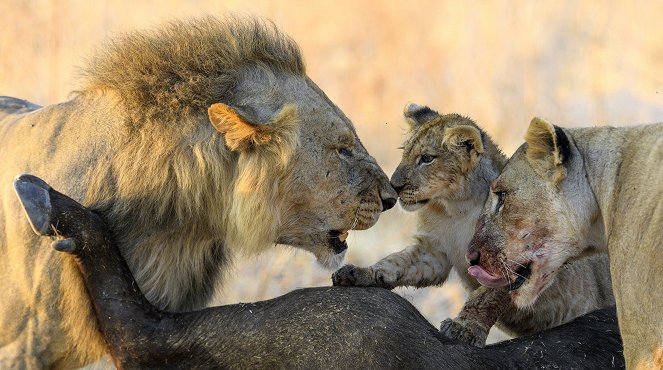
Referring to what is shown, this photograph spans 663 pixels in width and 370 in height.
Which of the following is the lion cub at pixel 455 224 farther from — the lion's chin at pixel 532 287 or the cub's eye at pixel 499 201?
the cub's eye at pixel 499 201

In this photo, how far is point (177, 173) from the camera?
429cm

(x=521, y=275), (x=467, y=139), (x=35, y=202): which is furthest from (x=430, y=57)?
(x=35, y=202)

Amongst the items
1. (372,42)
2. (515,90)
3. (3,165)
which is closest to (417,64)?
(372,42)

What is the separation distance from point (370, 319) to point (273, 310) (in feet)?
1.25

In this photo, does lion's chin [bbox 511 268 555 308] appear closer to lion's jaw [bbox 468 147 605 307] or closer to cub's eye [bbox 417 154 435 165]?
lion's jaw [bbox 468 147 605 307]

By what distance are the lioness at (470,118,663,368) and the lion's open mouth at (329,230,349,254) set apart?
54cm

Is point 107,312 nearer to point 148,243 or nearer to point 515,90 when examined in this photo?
point 148,243

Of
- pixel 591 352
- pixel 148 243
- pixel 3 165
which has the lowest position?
pixel 591 352

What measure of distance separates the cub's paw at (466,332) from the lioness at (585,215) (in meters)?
0.23

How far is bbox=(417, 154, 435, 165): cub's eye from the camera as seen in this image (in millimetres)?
4801

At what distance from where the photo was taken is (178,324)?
4156mm

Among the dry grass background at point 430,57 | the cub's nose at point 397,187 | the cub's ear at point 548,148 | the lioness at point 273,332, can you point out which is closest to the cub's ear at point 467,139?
the cub's nose at point 397,187

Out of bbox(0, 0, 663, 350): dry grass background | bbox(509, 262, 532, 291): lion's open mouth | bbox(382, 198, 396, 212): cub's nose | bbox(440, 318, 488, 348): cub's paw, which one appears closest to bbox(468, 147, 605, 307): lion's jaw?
bbox(509, 262, 532, 291): lion's open mouth

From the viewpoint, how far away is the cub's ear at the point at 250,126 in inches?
161
